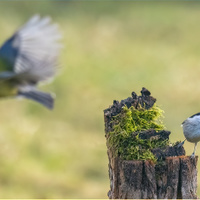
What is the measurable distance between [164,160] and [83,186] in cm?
613

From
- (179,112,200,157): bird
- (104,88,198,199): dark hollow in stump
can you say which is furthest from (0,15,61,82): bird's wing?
(104,88,198,199): dark hollow in stump

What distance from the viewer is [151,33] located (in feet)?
62.6

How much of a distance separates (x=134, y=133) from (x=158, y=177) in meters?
0.41

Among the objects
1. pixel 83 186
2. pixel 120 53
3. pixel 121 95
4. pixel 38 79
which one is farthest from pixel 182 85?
pixel 38 79

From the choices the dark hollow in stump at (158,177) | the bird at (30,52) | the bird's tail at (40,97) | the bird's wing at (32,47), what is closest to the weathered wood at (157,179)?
the dark hollow in stump at (158,177)

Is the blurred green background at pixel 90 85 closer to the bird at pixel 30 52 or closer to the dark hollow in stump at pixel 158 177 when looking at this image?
the bird at pixel 30 52

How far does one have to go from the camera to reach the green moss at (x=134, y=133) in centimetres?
508

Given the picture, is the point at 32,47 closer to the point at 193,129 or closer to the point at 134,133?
the point at 193,129

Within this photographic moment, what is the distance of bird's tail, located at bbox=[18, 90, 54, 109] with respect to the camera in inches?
239

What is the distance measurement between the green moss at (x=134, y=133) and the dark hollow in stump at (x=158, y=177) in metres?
0.07

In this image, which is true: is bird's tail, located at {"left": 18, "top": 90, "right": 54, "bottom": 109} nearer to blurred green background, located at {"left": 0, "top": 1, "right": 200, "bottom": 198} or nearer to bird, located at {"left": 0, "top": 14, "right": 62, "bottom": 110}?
bird, located at {"left": 0, "top": 14, "right": 62, "bottom": 110}

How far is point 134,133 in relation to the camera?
5215 millimetres

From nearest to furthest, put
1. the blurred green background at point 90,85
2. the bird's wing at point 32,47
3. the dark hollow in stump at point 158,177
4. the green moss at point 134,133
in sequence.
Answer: the dark hollow in stump at point 158,177
the green moss at point 134,133
the bird's wing at point 32,47
the blurred green background at point 90,85

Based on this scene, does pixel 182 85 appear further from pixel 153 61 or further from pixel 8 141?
pixel 8 141
